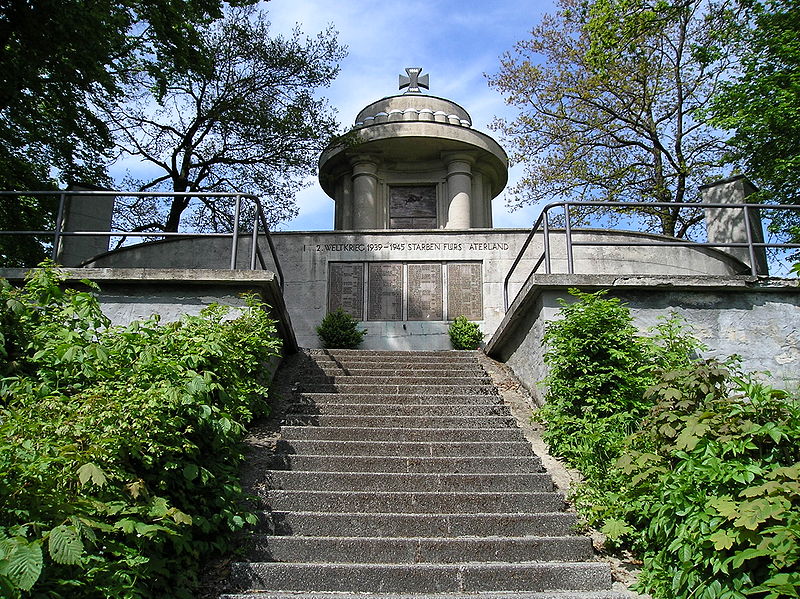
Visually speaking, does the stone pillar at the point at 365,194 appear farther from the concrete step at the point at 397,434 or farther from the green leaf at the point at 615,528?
the green leaf at the point at 615,528

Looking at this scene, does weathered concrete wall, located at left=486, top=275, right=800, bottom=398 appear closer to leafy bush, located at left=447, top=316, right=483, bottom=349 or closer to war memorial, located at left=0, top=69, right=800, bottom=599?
war memorial, located at left=0, top=69, right=800, bottom=599

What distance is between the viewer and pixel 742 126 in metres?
13.8

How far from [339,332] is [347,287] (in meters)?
1.17

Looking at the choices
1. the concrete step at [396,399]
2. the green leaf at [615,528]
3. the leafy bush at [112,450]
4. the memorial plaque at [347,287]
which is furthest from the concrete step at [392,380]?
the memorial plaque at [347,287]

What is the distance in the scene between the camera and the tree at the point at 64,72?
10.1m

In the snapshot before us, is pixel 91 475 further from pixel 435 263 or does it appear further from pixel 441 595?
pixel 435 263

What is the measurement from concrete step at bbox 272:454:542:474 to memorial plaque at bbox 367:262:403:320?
5.73m

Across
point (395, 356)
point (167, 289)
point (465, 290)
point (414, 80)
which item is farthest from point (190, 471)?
point (414, 80)

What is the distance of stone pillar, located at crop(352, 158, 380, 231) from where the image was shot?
14.9 metres

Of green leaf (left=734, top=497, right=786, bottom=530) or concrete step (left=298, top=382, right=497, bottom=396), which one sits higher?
concrete step (left=298, top=382, right=497, bottom=396)

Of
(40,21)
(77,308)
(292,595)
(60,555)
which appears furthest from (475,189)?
(60,555)

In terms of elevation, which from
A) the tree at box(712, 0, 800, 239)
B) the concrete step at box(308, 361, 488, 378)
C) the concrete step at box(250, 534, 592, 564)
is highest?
the tree at box(712, 0, 800, 239)

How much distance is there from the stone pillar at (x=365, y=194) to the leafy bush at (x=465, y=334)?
4401 millimetres

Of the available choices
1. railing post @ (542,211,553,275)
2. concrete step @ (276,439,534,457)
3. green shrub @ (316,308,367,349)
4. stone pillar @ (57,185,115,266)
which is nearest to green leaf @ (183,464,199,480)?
concrete step @ (276,439,534,457)
